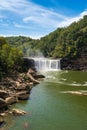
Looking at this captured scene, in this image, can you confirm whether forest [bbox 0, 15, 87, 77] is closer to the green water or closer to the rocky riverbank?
the rocky riverbank

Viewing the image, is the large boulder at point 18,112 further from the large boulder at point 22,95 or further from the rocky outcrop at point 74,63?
the rocky outcrop at point 74,63

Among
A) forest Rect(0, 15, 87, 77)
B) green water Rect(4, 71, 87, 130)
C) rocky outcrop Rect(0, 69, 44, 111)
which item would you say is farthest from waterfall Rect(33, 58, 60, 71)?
green water Rect(4, 71, 87, 130)

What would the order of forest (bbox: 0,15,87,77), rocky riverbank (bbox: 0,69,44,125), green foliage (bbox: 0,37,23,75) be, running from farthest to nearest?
forest (bbox: 0,15,87,77)
green foliage (bbox: 0,37,23,75)
rocky riverbank (bbox: 0,69,44,125)

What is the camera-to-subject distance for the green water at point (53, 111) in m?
34.3

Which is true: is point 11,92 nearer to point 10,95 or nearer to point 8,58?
point 10,95

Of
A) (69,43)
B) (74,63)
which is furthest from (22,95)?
(69,43)

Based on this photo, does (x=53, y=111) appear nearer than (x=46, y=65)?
Yes

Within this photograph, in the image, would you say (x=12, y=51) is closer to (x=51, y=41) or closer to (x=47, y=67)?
(x=47, y=67)

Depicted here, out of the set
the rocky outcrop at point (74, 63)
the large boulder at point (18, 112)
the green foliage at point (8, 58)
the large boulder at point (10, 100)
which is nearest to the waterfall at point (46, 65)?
the rocky outcrop at point (74, 63)

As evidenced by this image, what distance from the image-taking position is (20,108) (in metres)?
42.2

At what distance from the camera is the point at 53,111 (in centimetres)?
4078

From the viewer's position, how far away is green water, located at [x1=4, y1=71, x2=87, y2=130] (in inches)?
1351

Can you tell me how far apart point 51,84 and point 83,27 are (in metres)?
72.2

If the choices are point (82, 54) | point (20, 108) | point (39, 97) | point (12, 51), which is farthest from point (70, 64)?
point (20, 108)
